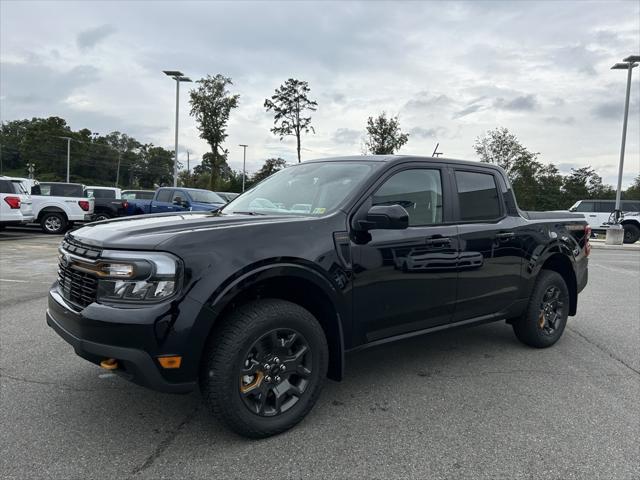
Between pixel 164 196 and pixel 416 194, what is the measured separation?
14991 mm

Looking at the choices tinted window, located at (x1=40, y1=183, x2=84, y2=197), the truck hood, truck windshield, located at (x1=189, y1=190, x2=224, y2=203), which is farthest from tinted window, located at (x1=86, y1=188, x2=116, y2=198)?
the truck hood

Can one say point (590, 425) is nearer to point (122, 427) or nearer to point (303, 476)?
point (303, 476)

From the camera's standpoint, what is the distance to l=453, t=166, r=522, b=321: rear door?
3.82 m

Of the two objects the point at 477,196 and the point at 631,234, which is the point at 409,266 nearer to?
the point at 477,196

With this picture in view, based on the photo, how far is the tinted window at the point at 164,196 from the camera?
17016mm

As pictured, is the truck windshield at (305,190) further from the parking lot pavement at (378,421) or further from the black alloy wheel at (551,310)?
the black alloy wheel at (551,310)

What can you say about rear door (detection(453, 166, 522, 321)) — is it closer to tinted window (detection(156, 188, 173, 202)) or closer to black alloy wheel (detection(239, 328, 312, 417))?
black alloy wheel (detection(239, 328, 312, 417))

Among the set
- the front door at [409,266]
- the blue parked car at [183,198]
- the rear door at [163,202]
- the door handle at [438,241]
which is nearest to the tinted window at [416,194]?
the front door at [409,266]

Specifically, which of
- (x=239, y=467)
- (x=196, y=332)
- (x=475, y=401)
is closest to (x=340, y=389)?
(x=475, y=401)

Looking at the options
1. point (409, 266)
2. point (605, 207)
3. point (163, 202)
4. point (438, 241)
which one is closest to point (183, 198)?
point (163, 202)

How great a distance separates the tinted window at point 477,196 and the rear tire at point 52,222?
642 inches

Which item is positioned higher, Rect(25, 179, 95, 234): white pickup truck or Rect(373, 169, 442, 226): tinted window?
Rect(373, 169, 442, 226): tinted window

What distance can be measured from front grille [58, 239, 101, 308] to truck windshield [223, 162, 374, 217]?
4.13 ft

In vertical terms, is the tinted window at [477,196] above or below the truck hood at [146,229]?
above
